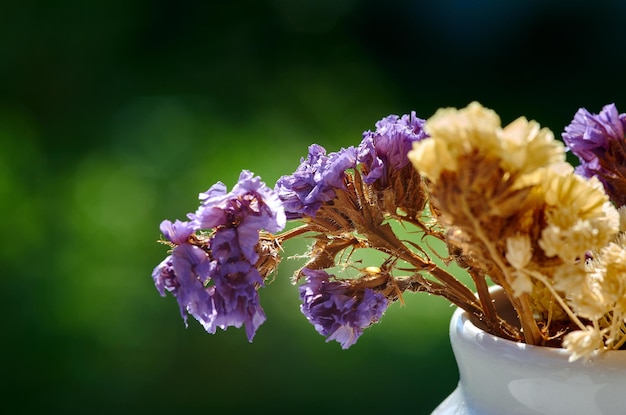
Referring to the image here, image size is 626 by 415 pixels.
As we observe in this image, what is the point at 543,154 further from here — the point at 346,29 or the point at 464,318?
the point at 346,29

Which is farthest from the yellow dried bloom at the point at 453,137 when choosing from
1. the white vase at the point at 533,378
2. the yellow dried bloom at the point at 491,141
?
the white vase at the point at 533,378

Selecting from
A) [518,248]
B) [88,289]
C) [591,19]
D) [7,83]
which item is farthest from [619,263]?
[591,19]

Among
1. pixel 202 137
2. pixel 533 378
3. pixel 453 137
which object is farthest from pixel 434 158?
pixel 202 137

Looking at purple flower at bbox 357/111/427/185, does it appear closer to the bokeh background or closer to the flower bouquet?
the flower bouquet

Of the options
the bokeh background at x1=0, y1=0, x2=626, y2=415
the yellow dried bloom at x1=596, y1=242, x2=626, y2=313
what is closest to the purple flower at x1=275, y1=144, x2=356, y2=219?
the yellow dried bloom at x1=596, y1=242, x2=626, y2=313

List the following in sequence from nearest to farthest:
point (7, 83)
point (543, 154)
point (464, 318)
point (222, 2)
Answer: point (543, 154)
point (464, 318)
point (7, 83)
point (222, 2)

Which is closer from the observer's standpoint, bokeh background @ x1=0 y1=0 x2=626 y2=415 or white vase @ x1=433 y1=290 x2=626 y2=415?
white vase @ x1=433 y1=290 x2=626 y2=415

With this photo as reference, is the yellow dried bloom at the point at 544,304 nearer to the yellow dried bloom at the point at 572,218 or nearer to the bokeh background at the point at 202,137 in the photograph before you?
the yellow dried bloom at the point at 572,218

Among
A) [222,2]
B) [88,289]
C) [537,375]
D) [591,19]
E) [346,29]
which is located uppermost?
[222,2]
